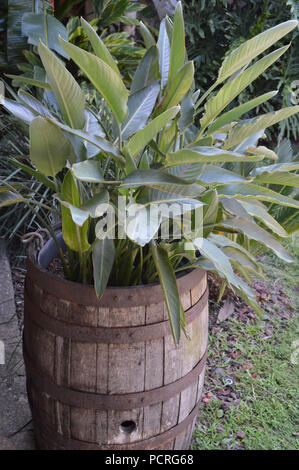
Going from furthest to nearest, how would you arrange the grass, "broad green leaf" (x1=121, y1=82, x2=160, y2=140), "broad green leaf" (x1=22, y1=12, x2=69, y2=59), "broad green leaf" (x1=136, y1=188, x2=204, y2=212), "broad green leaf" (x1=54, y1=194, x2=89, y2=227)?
"broad green leaf" (x1=22, y1=12, x2=69, y2=59)
the grass
"broad green leaf" (x1=121, y1=82, x2=160, y2=140)
"broad green leaf" (x1=136, y1=188, x2=204, y2=212)
"broad green leaf" (x1=54, y1=194, x2=89, y2=227)

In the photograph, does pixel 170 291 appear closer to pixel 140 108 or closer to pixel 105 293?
pixel 105 293

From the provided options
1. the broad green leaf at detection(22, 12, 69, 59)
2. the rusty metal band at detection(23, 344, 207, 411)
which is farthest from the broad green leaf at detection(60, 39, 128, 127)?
the broad green leaf at detection(22, 12, 69, 59)

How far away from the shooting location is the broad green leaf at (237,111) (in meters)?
1.04

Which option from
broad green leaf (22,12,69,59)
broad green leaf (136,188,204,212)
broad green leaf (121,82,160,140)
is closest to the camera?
broad green leaf (136,188,204,212)

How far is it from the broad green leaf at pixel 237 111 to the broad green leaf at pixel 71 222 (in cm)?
38

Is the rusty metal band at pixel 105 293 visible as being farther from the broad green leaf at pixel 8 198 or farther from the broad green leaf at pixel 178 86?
the broad green leaf at pixel 178 86

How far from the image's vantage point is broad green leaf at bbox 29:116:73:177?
871 millimetres

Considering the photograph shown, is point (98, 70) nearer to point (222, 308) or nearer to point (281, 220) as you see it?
point (281, 220)

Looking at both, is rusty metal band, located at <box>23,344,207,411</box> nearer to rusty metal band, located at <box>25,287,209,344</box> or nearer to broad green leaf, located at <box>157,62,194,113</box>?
rusty metal band, located at <box>25,287,209,344</box>

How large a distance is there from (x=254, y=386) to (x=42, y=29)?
6.79 ft

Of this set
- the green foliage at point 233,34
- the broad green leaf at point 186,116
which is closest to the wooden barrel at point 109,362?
the broad green leaf at point 186,116

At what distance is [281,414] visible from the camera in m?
1.78

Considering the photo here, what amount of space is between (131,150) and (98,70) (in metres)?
0.17

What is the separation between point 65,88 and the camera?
3.01ft
